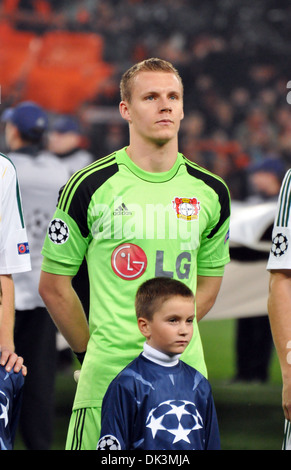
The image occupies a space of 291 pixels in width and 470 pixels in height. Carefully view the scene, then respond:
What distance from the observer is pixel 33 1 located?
25641 mm

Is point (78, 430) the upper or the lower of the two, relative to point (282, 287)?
lower

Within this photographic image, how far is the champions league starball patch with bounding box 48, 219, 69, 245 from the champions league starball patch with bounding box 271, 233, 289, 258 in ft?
2.50

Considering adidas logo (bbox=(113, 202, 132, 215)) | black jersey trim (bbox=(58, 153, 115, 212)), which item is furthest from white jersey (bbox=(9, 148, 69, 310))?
adidas logo (bbox=(113, 202, 132, 215))

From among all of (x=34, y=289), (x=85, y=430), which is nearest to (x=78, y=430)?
(x=85, y=430)

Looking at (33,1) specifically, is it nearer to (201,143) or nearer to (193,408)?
(201,143)

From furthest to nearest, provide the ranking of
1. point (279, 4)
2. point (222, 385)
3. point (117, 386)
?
point (279, 4) → point (222, 385) → point (117, 386)

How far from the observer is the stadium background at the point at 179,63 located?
2173 centimetres

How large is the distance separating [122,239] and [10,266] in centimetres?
43

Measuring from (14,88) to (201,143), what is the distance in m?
5.76

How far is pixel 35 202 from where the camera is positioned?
573 cm

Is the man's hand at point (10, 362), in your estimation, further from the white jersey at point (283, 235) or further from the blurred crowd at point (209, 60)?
the blurred crowd at point (209, 60)

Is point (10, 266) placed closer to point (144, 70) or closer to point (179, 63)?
point (144, 70)

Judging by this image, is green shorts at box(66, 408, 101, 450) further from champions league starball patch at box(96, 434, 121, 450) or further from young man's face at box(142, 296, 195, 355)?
young man's face at box(142, 296, 195, 355)
